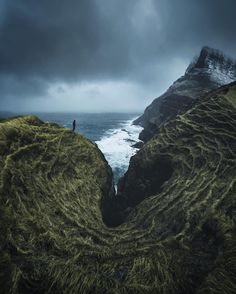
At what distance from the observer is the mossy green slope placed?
6910mm

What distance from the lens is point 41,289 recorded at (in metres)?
6.84

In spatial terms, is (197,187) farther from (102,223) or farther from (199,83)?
(199,83)

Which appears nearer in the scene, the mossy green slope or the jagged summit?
the mossy green slope

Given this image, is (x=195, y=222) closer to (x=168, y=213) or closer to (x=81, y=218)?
(x=168, y=213)

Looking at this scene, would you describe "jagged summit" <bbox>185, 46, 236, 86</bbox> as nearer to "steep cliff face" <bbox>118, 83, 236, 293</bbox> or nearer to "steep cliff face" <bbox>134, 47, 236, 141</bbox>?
"steep cliff face" <bbox>134, 47, 236, 141</bbox>

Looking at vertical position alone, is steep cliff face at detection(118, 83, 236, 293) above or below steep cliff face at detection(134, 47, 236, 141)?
below

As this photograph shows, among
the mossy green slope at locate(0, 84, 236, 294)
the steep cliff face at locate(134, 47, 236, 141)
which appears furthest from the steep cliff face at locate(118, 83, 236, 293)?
the steep cliff face at locate(134, 47, 236, 141)

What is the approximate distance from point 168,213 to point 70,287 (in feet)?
14.5

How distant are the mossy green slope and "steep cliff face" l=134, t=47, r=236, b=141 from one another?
3583 centimetres

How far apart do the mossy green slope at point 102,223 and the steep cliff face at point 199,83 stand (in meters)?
35.8

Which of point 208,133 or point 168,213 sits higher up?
point 208,133

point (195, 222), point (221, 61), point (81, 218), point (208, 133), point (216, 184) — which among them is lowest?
point (81, 218)

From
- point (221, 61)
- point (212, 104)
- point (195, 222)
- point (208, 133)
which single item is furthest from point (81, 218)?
point (221, 61)

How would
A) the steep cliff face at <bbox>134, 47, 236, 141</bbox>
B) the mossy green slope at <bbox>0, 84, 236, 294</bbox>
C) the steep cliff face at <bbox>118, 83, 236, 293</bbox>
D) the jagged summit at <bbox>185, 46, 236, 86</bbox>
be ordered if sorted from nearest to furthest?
the mossy green slope at <bbox>0, 84, 236, 294</bbox> → the steep cliff face at <bbox>118, 83, 236, 293</bbox> → the steep cliff face at <bbox>134, 47, 236, 141</bbox> → the jagged summit at <bbox>185, 46, 236, 86</bbox>
